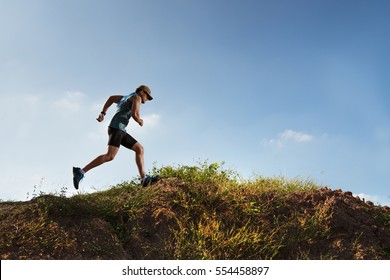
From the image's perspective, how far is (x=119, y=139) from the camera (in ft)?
30.6

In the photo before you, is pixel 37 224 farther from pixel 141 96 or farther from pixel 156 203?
pixel 141 96

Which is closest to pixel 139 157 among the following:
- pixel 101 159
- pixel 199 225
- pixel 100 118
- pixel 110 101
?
pixel 101 159

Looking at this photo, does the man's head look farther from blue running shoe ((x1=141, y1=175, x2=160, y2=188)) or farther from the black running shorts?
blue running shoe ((x1=141, y1=175, x2=160, y2=188))

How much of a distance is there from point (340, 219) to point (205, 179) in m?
2.66

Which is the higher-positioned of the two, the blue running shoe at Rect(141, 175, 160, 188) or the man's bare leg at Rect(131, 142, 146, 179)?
the man's bare leg at Rect(131, 142, 146, 179)

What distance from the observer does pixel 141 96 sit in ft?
31.5

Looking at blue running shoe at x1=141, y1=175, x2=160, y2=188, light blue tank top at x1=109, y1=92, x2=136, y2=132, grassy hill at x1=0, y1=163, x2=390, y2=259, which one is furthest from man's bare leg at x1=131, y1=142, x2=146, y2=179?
grassy hill at x1=0, y1=163, x2=390, y2=259

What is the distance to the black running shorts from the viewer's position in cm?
928

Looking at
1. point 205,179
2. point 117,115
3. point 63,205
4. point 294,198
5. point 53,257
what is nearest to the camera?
point 53,257

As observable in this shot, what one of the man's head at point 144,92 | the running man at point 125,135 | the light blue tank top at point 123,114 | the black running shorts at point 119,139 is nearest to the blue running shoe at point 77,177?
the running man at point 125,135

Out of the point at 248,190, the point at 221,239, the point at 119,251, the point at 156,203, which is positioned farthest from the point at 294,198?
the point at 119,251

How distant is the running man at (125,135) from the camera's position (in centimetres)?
913

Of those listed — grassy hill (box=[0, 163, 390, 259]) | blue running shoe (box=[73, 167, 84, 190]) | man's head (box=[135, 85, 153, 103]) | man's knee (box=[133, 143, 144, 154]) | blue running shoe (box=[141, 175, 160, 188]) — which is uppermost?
man's head (box=[135, 85, 153, 103])

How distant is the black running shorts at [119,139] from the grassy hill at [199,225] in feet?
4.50
